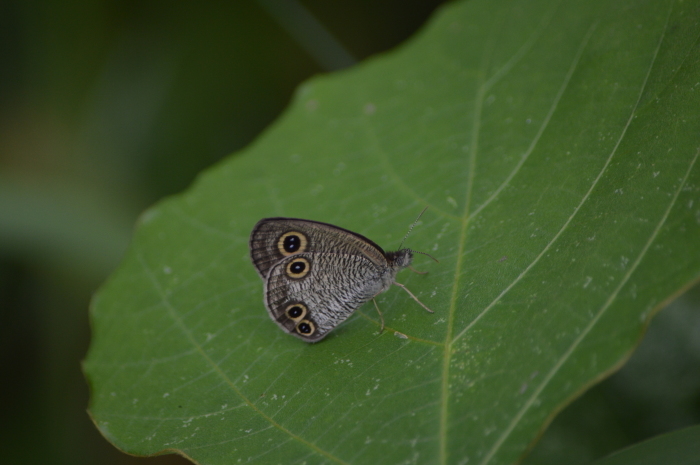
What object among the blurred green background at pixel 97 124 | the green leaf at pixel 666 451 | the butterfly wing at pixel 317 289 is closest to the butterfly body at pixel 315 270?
the butterfly wing at pixel 317 289

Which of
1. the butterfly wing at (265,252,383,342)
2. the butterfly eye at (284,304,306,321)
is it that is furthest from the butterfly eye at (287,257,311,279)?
the butterfly eye at (284,304,306,321)

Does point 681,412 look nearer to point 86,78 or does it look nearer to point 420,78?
point 420,78

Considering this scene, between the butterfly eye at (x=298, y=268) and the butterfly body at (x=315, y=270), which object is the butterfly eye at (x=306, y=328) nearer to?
the butterfly body at (x=315, y=270)

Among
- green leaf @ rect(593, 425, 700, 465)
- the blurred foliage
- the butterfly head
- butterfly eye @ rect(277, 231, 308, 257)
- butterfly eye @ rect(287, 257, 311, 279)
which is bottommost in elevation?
the blurred foliage

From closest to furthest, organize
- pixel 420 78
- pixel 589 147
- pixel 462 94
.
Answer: pixel 589 147
pixel 462 94
pixel 420 78

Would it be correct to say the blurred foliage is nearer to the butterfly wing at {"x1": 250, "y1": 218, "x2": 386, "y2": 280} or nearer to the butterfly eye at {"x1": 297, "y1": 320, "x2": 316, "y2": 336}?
the butterfly wing at {"x1": 250, "y1": 218, "x2": 386, "y2": 280}

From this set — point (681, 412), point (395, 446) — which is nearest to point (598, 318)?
point (395, 446)
